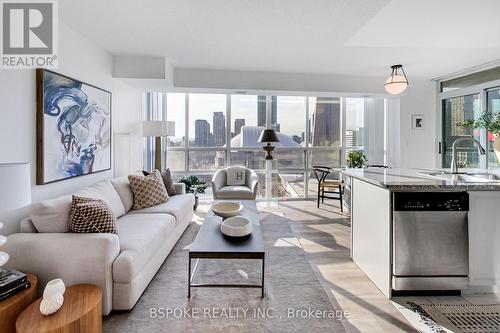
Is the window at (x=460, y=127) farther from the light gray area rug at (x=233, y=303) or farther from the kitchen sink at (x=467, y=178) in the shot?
the light gray area rug at (x=233, y=303)

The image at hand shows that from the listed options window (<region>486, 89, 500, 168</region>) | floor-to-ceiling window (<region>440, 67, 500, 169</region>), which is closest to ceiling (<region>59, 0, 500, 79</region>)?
floor-to-ceiling window (<region>440, 67, 500, 169</region>)

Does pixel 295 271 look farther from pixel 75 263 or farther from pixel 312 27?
pixel 312 27

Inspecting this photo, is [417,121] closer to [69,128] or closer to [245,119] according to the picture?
[245,119]

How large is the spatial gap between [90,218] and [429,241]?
2.67 metres

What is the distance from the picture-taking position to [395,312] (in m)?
2.16

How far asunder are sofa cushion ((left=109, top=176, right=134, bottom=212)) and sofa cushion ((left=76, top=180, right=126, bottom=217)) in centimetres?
9

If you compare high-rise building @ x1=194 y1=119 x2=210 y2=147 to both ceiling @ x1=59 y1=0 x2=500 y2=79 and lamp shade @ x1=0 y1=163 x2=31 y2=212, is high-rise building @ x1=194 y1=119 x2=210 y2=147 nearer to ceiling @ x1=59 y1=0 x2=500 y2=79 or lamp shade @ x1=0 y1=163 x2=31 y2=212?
ceiling @ x1=59 y1=0 x2=500 y2=79

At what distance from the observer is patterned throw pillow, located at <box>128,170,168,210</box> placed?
359 cm

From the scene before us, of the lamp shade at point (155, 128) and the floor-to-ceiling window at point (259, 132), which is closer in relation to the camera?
the lamp shade at point (155, 128)

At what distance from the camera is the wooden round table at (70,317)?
1503mm

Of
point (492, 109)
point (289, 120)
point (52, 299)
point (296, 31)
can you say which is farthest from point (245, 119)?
point (52, 299)

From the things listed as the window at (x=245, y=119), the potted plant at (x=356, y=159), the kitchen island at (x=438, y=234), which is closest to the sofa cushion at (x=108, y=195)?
the kitchen island at (x=438, y=234)

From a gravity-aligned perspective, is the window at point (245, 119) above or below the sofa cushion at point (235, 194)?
above

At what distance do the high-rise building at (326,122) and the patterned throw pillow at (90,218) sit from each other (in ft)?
16.6
